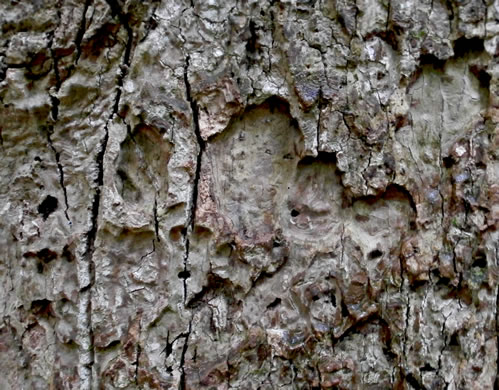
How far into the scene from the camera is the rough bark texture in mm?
1003

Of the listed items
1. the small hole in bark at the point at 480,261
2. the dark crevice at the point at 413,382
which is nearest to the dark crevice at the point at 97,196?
the dark crevice at the point at 413,382

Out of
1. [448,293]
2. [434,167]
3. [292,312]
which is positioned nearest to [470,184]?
[434,167]

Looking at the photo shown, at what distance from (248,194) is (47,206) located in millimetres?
451

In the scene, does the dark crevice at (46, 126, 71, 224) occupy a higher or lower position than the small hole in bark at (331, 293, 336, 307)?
higher

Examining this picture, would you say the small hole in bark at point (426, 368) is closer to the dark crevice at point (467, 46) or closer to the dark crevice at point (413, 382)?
the dark crevice at point (413, 382)

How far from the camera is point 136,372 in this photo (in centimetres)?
100

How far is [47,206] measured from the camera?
106 cm

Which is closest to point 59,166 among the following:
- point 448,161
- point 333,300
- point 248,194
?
point 248,194

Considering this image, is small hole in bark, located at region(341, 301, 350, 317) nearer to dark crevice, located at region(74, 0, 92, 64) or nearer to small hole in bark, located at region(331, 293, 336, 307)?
small hole in bark, located at region(331, 293, 336, 307)

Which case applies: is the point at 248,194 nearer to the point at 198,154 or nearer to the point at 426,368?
the point at 198,154

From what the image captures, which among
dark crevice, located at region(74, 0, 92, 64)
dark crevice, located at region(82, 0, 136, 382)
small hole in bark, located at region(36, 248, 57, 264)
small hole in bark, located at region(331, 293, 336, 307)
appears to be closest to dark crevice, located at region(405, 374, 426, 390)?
small hole in bark, located at region(331, 293, 336, 307)

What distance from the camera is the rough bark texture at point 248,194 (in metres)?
1.00

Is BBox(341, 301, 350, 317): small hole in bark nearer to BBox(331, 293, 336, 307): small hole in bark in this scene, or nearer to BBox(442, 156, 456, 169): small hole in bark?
BBox(331, 293, 336, 307): small hole in bark

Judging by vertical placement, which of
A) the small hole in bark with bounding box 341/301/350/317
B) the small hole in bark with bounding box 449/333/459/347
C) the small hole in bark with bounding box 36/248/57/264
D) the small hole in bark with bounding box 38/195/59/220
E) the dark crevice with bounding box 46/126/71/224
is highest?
the dark crevice with bounding box 46/126/71/224
